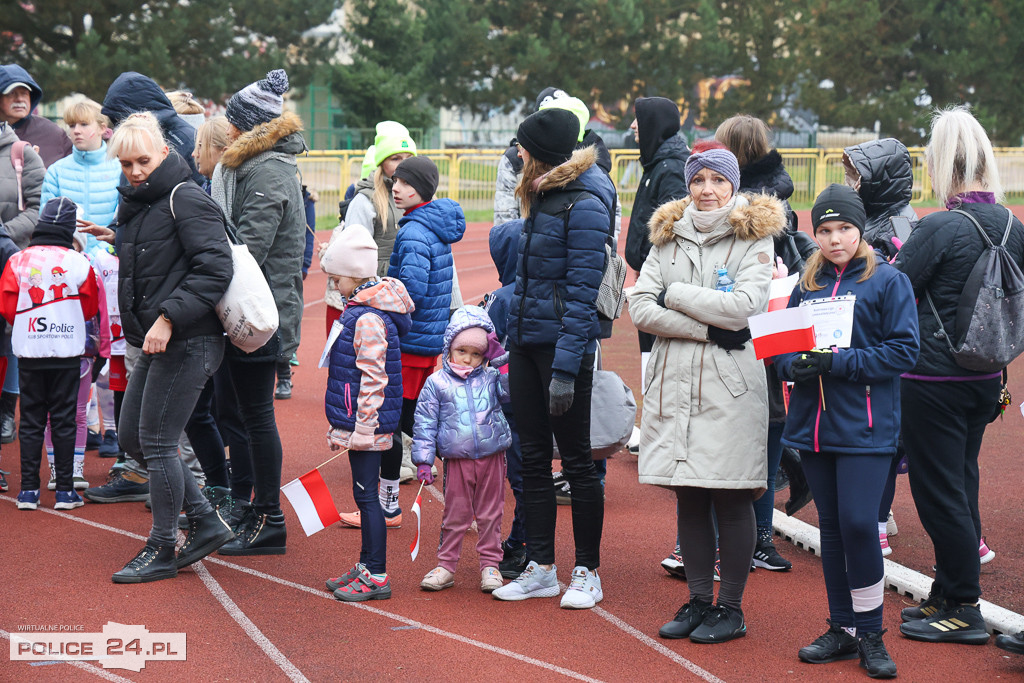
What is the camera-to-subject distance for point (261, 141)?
6090 mm

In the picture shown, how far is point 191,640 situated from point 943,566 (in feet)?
10.7

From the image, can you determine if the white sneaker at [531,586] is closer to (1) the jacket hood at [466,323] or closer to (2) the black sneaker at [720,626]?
(2) the black sneaker at [720,626]

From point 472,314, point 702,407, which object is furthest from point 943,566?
point 472,314

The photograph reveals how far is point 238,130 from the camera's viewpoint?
20.6ft

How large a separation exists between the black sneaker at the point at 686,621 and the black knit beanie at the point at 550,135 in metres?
2.05

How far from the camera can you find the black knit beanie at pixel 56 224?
265 inches

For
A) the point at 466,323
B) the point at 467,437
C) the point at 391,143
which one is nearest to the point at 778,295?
the point at 466,323

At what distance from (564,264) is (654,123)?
7.65ft

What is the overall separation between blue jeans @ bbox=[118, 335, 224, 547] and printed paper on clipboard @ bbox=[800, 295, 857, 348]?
109 inches

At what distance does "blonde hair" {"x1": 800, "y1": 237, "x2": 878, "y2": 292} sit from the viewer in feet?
15.3

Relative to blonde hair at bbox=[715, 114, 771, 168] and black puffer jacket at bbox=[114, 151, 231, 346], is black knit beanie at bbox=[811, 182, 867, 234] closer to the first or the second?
blonde hair at bbox=[715, 114, 771, 168]

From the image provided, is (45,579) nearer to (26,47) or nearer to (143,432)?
(143,432)

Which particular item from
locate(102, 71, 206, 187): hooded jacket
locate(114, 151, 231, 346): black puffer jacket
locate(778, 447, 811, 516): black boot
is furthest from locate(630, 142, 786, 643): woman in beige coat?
locate(102, 71, 206, 187): hooded jacket

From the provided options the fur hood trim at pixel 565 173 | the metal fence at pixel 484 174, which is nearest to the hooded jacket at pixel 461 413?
the fur hood trim at pixel 565 173
